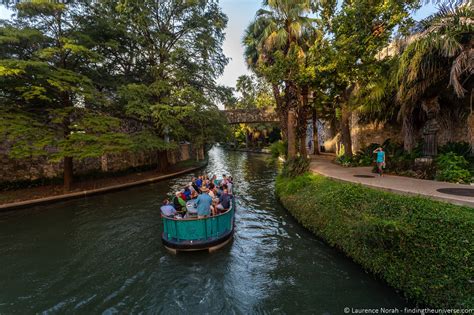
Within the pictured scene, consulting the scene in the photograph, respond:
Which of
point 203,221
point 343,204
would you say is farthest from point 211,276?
point 343,204

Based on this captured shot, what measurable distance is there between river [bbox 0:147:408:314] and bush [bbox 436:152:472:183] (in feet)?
18.5

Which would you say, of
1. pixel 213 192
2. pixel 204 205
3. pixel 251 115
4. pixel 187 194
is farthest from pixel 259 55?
pixel 204 205

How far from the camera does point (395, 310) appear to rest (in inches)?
185

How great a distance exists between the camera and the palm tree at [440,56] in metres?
8.20

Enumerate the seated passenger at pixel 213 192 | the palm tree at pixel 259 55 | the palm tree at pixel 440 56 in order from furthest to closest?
the palm tree at pixel 259 55 → the seated passenger at pixel 213 192 → the palm tree at pixel 440 56

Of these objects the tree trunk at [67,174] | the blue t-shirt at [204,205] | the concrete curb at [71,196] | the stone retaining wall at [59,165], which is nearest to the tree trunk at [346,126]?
the blue t-shirt at [204,205]

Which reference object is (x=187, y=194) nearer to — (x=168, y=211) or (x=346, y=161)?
(x=168, y=211)

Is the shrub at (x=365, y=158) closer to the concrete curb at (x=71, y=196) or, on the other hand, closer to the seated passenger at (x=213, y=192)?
the seated passenger at (x=213, y=192)

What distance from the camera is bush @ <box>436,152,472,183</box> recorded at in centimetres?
855

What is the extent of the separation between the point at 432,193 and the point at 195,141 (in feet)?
53.6

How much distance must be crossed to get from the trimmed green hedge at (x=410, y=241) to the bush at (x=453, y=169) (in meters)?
3.81

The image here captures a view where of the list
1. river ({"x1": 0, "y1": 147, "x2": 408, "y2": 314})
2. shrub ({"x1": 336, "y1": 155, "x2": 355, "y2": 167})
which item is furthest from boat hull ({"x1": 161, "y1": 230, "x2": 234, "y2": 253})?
shrub ({"x1": 336, "y1": 155, "x2": 355, "y2": 167})

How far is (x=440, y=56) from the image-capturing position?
9062 mm

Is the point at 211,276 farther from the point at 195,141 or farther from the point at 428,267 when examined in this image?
the point at 195,141
